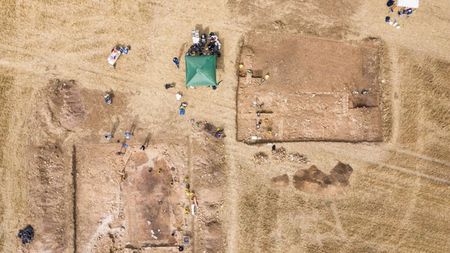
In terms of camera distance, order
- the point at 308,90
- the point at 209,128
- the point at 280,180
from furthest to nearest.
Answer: the point at 280,180 → the point at 209,128 → the point at 308,90

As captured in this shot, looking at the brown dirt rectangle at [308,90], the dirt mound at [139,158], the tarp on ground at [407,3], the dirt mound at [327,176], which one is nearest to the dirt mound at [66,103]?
the dirt mound at [139,158]

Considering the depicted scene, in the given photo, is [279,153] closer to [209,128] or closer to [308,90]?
[308,90]

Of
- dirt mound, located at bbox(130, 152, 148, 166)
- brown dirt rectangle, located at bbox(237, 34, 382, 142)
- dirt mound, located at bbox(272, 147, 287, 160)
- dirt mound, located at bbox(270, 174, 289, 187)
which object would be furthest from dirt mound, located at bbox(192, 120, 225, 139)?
dirt mound, located at bbox(270, 174, 289, 187)

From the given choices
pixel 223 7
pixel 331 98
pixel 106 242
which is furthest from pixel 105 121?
pixel 331 98

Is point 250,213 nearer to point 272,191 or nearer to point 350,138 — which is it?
point 272,191

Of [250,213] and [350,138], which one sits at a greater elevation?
[350,138]

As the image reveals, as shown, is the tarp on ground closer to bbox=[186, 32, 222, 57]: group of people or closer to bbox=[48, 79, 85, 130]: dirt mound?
bbox=[186, 32, 222, 57]: group of people

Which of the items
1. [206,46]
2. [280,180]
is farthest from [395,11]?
[280,180]
